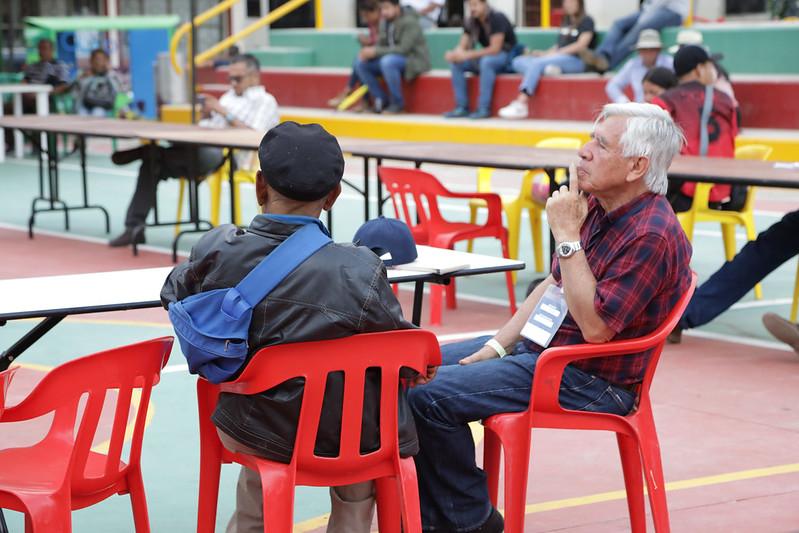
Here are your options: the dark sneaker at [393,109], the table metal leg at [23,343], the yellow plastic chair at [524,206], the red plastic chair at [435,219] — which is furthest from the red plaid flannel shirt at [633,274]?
the dark sneaker at [393,109]

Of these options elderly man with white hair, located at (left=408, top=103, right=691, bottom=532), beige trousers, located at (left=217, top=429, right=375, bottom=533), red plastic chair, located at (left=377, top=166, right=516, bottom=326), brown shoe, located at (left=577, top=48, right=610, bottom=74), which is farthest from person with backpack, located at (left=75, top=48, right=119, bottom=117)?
beige trousers, located at (left=217, top=429, right=375, bottom=533)

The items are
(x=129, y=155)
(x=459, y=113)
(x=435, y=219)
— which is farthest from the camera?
(x=459, y=113)

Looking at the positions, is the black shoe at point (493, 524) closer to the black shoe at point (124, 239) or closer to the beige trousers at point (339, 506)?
the beige trousers at point (339, 506)

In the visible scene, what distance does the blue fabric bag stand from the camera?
284 cm

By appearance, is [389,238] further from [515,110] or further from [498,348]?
[515,110]

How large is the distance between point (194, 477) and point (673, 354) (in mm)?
2647

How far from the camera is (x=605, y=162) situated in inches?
137

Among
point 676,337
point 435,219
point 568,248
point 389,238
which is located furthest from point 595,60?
point 568,248

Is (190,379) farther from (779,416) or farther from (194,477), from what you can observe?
(779,416)

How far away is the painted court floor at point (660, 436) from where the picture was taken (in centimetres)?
398

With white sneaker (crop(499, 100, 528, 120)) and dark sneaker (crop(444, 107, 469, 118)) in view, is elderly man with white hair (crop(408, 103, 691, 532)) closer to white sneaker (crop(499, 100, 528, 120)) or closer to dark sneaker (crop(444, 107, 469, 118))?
white sneaker (crop(499, 100, 528, 120))

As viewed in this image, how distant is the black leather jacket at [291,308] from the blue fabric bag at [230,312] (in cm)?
3

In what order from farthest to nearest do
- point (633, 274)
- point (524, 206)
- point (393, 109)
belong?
point (393, 109)
point (524, 206)
point (633, 274)

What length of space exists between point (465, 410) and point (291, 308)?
2.41 feet
